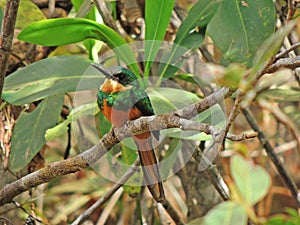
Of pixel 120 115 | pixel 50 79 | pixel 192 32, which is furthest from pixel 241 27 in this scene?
pixel 50 79

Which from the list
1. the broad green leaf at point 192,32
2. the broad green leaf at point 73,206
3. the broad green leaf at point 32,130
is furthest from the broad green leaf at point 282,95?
the broad green leaf at point 73,206

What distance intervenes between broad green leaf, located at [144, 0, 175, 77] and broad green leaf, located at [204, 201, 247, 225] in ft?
3.54

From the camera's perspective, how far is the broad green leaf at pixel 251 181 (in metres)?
0.48

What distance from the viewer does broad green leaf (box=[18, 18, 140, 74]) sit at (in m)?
1.47

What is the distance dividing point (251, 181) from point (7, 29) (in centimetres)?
81

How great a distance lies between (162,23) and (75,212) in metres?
1.31

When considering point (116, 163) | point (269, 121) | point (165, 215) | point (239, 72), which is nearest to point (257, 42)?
point (116, 163)

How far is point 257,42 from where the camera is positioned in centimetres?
150

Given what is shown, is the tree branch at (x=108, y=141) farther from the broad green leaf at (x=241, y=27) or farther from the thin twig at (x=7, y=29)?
the broad green leaf at (x=241, y=27)

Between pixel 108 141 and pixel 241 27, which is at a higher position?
pixel 241 27

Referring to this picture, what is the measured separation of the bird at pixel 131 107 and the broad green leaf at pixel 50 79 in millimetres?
74

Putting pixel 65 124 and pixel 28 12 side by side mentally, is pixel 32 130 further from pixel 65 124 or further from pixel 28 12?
pixel 28 12

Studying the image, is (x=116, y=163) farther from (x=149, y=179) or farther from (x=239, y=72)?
(x=239, y=72)

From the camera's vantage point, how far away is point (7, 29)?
1193mm
